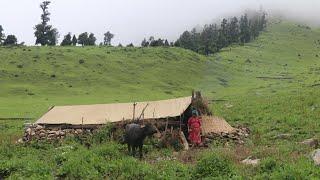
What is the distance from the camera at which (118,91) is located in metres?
76.4

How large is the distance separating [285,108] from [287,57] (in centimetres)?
11541

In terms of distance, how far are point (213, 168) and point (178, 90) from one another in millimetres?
58840

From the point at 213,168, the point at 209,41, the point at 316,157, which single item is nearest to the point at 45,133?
the point at 213,168

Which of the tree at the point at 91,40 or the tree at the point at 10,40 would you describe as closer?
the tree at the point at 10,40

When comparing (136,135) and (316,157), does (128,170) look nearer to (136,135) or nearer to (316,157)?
(136,135)

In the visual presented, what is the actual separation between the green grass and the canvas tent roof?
3.24 metres

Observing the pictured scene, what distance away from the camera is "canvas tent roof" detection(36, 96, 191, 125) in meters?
33.1

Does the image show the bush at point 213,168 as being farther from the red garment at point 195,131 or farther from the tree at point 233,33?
the tree at point 233,33

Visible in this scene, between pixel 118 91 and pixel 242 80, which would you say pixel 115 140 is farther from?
pixel 242 80

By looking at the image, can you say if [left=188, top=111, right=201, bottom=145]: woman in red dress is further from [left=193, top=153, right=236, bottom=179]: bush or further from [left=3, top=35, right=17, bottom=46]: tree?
[left=3, top=35, right=17, bottom=46]: tree

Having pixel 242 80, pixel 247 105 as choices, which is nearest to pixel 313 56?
pixel 242 80

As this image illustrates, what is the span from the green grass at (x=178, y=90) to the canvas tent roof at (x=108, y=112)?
10.6ft

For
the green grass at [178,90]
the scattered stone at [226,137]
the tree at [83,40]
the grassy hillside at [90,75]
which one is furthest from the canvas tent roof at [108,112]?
the tree at [83,40]

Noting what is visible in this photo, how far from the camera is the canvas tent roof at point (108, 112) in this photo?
33062 millimetres
